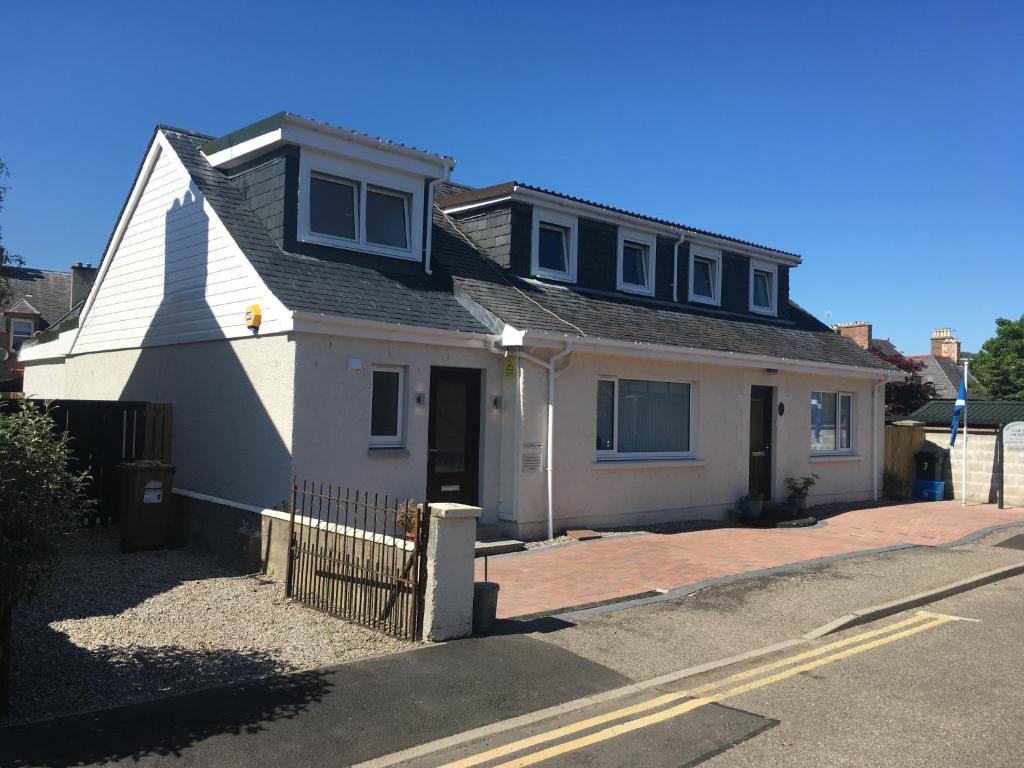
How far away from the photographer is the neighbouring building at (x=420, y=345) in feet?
35.9

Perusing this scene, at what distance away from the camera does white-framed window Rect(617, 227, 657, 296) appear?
16.5 metres

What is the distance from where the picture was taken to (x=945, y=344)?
169 ft

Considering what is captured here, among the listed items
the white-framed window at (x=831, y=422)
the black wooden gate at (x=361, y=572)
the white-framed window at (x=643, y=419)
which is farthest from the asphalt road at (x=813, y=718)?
the white-framed window at (x=831, y=422)

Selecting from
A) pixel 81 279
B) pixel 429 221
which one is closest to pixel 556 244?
pixel 429 221

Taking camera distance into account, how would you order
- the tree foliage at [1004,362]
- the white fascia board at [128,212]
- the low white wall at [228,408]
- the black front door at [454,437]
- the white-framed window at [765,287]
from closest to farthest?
the low white wall at [228,408] → the black front door at [454,437] → the white fascia board at [128,212] → the white-framed window at [765,287] → the tree foliage at [1004,362]

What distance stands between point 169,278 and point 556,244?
22.5 feet

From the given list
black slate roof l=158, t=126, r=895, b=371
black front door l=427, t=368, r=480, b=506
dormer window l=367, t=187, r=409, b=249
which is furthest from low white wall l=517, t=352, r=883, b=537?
dormer window l=367, t=187, r=409, b=249

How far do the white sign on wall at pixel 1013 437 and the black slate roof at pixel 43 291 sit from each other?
39.3 meters

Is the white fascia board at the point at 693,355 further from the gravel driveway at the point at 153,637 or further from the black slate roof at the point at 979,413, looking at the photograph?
the gravel driveway at the point at 153,637

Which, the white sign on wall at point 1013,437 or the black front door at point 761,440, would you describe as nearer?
the black front door at point 761,440

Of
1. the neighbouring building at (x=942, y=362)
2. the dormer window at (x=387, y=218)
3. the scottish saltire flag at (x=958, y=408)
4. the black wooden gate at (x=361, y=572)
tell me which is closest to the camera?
the black wooden gate at (x=361, y=572)

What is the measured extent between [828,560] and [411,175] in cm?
858

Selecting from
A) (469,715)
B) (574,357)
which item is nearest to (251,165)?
(574,357)

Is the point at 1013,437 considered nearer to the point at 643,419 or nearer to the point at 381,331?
the point at 643,419
